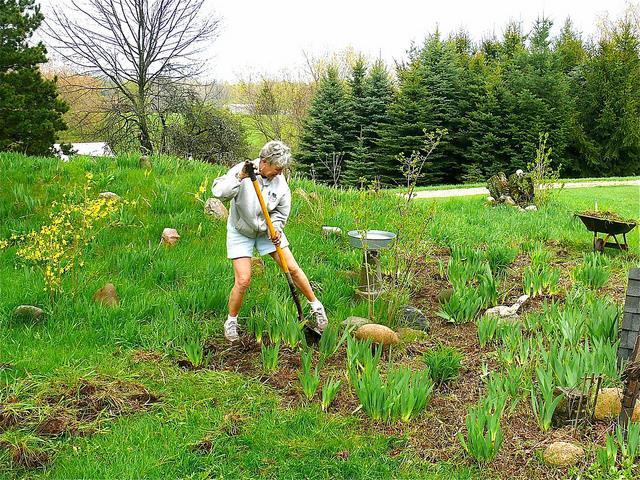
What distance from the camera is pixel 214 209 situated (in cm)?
670

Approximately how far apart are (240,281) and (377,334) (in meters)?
1.04

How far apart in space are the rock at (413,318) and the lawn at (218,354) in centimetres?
8

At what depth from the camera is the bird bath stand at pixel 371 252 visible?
15.4 ft

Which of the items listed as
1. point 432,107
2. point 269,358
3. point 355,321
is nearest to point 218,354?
point 269,358

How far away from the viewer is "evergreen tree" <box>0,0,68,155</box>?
16859 millimetres

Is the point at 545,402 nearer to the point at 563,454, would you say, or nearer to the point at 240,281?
the point at 563,454

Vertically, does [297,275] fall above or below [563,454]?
above

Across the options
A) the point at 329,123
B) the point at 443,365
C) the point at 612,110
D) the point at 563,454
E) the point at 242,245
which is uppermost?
the point at 612,110

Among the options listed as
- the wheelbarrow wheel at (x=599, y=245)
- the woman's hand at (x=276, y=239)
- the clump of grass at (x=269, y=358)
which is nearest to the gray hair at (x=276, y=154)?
the woman's hand at (x=276, y=239)

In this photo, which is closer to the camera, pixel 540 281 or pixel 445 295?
pixel 445 295

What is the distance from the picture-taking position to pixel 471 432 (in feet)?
9.39

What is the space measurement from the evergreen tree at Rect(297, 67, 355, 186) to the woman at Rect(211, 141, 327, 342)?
17669 mm

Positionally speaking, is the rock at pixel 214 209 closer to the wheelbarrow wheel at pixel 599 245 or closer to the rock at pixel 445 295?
the rock at pixel 445 295

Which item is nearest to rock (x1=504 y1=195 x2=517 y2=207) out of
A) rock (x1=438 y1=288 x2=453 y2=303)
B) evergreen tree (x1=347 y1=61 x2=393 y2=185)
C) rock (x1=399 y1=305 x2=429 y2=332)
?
rock (x1=438 y1=288 x2=453 y2=303)
